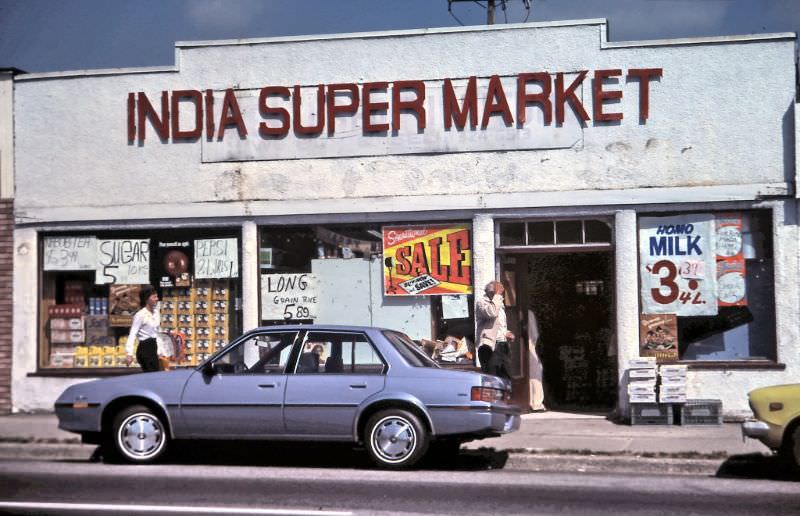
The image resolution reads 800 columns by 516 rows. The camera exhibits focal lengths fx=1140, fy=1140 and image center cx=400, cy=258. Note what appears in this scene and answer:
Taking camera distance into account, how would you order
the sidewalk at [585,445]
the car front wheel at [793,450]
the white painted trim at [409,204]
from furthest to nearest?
the white painted trim at [409,204] → the sidewalk at [585,445] → the car front wheel at [793,450]

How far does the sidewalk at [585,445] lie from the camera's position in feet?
39.4

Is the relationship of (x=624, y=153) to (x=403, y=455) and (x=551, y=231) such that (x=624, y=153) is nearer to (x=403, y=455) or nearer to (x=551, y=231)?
(x=551, y=231)

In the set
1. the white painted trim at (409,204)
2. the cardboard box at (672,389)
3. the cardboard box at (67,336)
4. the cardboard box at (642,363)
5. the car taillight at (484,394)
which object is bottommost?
the cardboard box at (672,389)

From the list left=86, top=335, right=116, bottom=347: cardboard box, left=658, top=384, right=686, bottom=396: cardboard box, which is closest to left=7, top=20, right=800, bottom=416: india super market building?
left=86, top=335, right=116, bottom=347: cardboard box

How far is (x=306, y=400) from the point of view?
37.8 ft

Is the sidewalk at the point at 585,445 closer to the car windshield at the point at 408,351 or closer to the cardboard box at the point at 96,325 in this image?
the car windshield at the point at 408,351

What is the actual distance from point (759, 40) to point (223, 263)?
805 cm

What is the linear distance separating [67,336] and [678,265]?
8957 mm

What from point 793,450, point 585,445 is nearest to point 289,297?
point 585,445

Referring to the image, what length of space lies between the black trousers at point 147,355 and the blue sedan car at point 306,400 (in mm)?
2454

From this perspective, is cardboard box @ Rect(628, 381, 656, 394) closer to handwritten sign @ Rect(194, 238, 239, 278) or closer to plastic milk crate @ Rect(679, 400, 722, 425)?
plastic milk crate @ Rect(679, 400, 722, 425)

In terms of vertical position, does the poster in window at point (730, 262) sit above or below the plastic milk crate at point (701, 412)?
above

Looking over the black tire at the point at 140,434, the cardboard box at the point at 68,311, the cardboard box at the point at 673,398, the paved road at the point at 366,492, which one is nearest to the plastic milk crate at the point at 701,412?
the cardboard box at the point at 673,398

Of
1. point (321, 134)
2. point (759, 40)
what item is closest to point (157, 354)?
point (321, 134)
